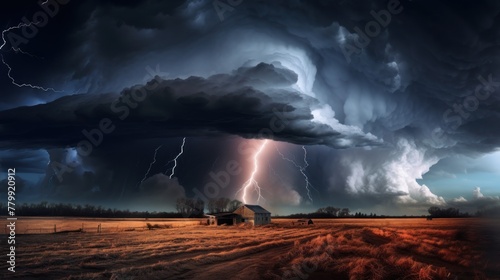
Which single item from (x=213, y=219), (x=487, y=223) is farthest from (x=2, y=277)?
(x=213, y=219)

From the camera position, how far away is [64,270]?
2019cm

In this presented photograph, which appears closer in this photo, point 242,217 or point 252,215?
point 252,215

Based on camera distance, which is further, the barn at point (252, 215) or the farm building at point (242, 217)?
the farm building at point (242, 217)

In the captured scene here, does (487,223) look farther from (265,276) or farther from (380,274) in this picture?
(265,276)

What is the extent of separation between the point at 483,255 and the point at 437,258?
3476 millimetres

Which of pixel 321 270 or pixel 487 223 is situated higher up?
pixel 487 223

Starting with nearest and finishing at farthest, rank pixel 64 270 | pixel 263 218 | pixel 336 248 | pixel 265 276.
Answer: pixel 265 276, pixel 64 270, pixel 336 248, pixel 263 218

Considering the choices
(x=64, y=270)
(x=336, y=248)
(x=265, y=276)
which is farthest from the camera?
(x=336, y=248)

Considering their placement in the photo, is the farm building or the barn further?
the farm building

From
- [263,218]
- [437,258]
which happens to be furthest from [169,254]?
[263,218]

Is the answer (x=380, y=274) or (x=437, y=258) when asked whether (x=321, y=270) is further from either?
(x=437, y=258)

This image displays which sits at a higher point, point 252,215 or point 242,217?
point 252,215

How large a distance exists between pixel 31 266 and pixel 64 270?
2745 millimetres

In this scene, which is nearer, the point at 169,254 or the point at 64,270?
the point at 64,270
